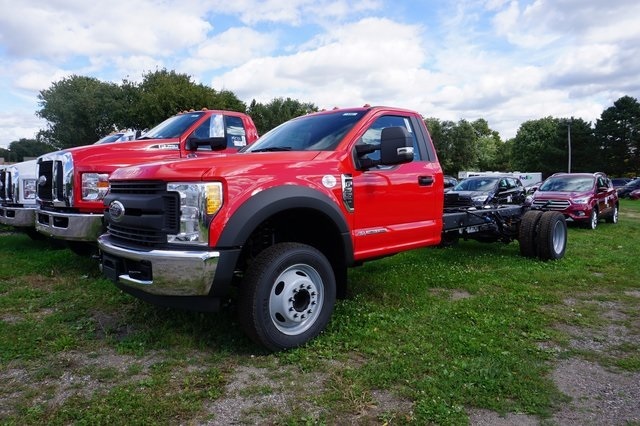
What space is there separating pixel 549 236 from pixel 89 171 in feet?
21.7

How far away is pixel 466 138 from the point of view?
60.4 m

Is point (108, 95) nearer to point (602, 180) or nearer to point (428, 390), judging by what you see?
point (602, 180)

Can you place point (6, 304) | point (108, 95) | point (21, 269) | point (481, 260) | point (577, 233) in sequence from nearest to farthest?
point (6, 304)
point (21, 269)
point (481, 260)
point (577, 233)
point (108, 95)

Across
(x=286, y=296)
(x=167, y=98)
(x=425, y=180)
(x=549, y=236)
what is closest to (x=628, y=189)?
(x=549, y=236)

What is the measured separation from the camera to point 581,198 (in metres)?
13.2

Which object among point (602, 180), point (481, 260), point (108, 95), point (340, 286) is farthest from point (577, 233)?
point (108, 95)

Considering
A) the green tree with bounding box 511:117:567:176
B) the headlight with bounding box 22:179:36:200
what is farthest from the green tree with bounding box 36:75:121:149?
the green tree with bounding box 511:117:567:176

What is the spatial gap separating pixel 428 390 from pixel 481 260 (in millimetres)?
4909

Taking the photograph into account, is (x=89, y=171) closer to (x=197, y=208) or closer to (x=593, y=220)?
(x=197, y=208)

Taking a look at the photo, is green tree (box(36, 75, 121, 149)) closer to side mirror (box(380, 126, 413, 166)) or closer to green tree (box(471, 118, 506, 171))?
side mirror (box(380, 126, 413, 166))

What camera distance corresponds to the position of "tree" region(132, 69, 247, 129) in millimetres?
33625

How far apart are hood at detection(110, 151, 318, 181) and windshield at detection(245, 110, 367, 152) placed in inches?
22.0

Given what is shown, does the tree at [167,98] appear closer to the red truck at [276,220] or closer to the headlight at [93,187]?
the headlight at [93,187]

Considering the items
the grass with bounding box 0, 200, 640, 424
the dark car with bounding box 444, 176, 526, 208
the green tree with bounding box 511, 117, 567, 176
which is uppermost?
the green tree with bounding box 511, 117, 567, 176
